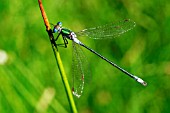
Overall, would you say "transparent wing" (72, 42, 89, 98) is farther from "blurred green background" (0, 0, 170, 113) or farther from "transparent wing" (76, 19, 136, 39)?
"blurred green background" (0, 0, 170, 113)

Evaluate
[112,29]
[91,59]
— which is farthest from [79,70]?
[91,59]

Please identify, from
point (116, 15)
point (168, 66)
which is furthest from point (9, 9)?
point (168, 66)

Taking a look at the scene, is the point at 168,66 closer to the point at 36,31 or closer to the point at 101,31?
the point at 101,31

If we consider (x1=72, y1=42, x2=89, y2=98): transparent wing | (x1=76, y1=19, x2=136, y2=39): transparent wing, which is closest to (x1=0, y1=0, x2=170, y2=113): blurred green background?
(x1=76, y1=19, x2=136, y2=39): transparent wing

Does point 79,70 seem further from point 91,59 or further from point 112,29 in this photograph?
point 91,59

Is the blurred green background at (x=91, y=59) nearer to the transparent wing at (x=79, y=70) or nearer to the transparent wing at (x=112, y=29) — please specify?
the transparent wing at (x=112, y=29)

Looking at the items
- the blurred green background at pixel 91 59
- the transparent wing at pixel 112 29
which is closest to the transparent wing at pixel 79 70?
the transparent wing at pixel 112 29
